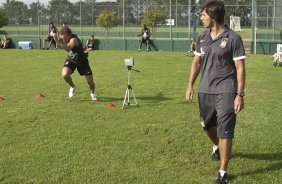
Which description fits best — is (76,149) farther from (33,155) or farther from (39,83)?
(39,83)

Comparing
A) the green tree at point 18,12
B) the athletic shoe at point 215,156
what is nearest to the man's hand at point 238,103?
the athletic shoe at point 215,156

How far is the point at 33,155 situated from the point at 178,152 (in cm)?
198

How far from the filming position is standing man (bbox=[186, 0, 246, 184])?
14.5 ft

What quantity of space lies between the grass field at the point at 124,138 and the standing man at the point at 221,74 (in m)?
0.68

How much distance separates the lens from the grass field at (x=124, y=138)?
16.4 ft

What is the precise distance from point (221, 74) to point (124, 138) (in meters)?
2.39

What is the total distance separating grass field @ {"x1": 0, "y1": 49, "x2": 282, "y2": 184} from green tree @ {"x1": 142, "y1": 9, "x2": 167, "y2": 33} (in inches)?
845

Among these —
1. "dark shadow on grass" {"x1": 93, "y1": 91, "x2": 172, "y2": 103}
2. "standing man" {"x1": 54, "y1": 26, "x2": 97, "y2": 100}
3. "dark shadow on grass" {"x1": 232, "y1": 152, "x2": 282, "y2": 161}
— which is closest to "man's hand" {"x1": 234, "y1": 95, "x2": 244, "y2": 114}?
"dark shadow on grass" {"x1": 232, "y1": 152, "x2": 282, "y2": 161}

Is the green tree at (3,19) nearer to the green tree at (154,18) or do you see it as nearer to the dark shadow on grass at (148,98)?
the green tree at (154,18)

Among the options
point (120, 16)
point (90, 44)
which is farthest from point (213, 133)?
point (120, 16)

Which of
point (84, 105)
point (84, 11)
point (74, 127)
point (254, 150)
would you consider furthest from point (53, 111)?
point (84, 11)

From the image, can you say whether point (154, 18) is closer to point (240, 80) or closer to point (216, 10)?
point (216, 10)

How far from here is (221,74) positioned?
4.59 metres

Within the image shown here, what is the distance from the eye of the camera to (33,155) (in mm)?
5652
